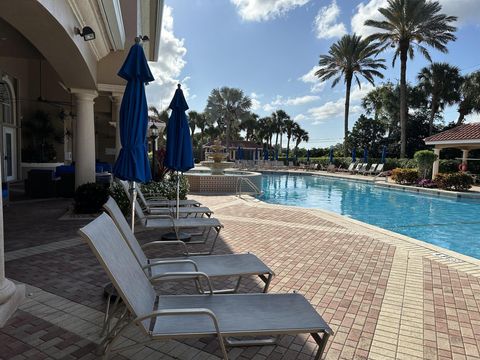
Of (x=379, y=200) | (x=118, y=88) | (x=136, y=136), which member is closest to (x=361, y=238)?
(x=136, y=136)

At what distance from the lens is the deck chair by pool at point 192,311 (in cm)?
206

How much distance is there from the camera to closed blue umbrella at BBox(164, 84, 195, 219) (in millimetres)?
5766

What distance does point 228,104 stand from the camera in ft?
142

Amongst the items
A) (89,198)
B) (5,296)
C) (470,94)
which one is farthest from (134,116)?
(470,94)

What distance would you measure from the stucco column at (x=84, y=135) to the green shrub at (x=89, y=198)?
0.75 metres

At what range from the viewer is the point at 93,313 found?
3.24 metres

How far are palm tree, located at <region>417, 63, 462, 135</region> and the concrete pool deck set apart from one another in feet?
107

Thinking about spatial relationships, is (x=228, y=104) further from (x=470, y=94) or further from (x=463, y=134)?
(x=463, y=134)

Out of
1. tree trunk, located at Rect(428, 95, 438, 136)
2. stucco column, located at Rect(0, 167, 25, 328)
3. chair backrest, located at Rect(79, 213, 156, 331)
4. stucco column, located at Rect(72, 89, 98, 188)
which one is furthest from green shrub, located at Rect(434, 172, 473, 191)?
tree trunk, located at Rect(428, 95, 438, 136)

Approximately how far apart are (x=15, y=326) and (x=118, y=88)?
300 inches

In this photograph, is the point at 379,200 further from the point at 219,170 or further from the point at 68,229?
the point at 68,229

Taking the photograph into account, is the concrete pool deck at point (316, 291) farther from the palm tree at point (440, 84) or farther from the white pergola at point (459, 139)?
the palm tree at point (440, 84)

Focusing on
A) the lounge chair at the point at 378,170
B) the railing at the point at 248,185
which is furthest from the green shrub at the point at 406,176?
the railing at the point at 248,185

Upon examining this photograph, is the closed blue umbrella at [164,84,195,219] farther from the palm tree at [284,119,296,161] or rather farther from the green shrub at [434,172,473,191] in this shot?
the palm tree at [284,119,296,161]
